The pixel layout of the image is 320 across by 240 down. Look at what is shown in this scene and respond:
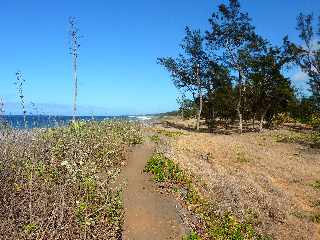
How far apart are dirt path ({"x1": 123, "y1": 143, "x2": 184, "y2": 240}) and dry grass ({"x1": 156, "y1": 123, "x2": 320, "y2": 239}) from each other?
112 inches

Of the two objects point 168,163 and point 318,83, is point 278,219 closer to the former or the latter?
point 168,163

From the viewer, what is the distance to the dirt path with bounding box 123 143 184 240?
1456 cm

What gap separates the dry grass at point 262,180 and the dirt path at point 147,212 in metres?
2.83

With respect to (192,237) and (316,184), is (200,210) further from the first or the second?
(316,184)

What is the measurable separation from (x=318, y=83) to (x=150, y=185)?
48.3 metres

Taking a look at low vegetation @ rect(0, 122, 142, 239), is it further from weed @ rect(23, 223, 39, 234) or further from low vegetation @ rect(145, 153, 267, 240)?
low vegetation @ rect(145, 153, 267, 240)

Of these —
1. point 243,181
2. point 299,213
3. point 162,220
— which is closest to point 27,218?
point 162,220

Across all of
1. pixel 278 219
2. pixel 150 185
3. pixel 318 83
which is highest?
pixel 318 83

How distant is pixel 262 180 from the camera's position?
29000 mm

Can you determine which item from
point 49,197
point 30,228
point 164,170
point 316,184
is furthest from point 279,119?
point 30,228

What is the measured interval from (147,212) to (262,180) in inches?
560

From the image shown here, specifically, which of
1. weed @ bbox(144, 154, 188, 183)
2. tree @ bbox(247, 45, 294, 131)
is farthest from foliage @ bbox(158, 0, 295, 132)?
weed @ bbox(144, 154, 188, 183)

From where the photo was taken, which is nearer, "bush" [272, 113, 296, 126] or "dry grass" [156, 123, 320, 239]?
"dry grass" [156, 123, 320, 239]

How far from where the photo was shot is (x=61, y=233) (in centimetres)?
1025
